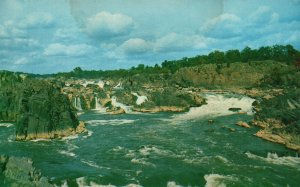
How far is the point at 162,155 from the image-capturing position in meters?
36.9

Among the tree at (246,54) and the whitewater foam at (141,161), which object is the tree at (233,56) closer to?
the tree at (246,54)

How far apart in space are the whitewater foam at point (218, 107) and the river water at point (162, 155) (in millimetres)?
7180

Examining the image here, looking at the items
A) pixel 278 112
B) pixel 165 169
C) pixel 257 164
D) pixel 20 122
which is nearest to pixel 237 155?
pixel 257 164

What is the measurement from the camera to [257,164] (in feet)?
111

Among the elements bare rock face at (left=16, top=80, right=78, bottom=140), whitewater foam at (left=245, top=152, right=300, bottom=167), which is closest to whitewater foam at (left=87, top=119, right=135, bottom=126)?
bare rock face at (left=16, top=80, right=78, bottom=140)

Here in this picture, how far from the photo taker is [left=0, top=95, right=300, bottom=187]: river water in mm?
29938

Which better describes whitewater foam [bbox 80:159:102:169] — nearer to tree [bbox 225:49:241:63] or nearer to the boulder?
the boulder

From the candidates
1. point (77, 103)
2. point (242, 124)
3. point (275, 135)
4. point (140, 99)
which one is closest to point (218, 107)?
point (140, 99)

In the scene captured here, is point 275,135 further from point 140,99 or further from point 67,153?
point 140,99

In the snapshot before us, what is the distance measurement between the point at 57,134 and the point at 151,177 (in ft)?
65.3

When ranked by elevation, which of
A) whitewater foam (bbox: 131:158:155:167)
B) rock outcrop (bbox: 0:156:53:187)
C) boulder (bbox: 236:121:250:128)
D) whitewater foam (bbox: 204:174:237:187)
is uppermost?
boulder (bbox: 236:121:250:128)

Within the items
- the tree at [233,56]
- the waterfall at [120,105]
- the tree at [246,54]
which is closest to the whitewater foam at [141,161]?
the waterfall at [120,105]

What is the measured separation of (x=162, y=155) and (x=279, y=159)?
10.8m

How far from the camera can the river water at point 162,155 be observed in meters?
29.9
